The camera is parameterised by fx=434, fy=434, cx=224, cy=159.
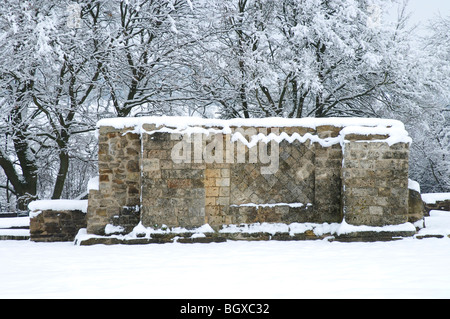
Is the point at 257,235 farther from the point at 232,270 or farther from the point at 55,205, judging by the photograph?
the point at 55,205

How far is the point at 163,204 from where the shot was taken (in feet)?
21.5

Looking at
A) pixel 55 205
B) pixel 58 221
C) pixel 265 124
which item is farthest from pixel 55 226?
pixel 265 124

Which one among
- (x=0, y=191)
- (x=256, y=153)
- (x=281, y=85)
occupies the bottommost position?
(x=0, y=191)

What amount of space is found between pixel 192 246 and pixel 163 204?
0.78 metres

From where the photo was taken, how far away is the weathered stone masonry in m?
6.57

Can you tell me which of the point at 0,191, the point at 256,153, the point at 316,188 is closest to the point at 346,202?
the point at 316,188

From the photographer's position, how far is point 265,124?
680 cm

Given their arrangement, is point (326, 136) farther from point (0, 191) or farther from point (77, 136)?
point (0, 191)

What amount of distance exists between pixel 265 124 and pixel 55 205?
146 inches

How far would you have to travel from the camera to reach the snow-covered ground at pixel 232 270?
3.76 metres

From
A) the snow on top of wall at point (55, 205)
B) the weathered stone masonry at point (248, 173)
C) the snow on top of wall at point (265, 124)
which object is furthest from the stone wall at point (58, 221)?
the snow on top of wall at point (265, 124)

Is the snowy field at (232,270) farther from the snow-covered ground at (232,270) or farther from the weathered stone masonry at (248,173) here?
the weathered stone masonry at (248,173)

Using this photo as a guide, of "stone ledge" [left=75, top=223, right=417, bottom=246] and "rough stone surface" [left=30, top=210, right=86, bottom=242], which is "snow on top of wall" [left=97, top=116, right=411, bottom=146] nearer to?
"stone ledge" [left=75, top=223, right=417, bottom=246]

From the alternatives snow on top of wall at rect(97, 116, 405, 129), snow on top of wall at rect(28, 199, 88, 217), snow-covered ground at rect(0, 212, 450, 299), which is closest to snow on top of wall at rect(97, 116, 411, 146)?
snow on top of wall at rect(97, 116, 405, 129)
